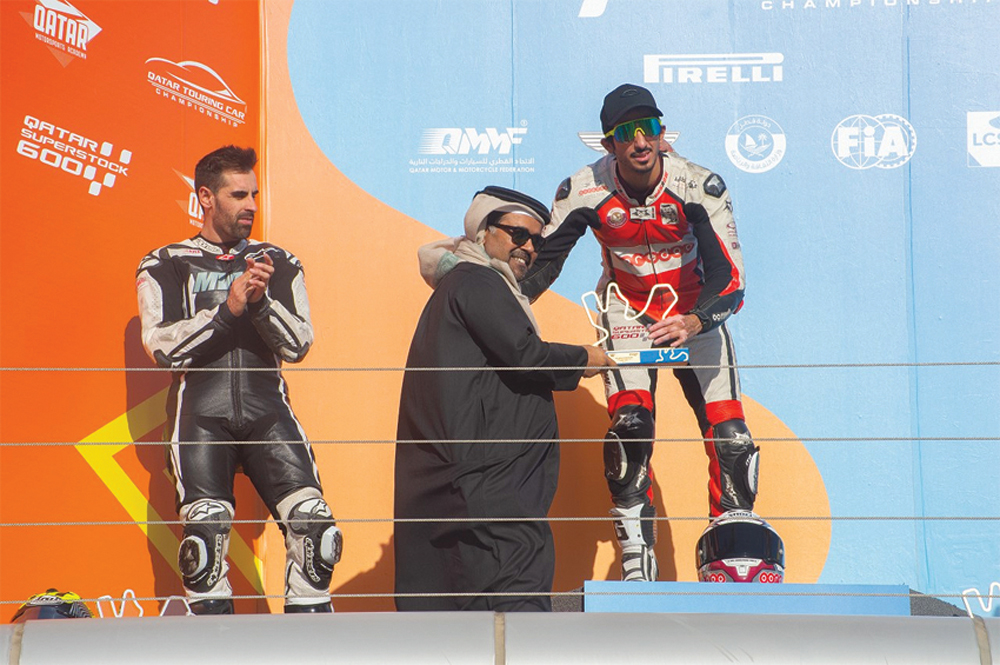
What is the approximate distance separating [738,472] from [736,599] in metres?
0.94

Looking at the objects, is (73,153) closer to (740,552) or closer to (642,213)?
(642,213)

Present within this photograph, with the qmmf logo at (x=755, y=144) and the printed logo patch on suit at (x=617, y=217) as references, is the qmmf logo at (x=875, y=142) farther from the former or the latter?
the printed logo patch on suit at (x=617, y=217)

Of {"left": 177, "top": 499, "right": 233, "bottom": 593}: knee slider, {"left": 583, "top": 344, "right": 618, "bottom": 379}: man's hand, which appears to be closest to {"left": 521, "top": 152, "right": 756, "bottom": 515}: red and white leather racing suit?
{"left": 583, "top": 344, "right": 618, "bottom": 379}: man's hand

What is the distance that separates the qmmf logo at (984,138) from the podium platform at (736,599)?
234 cm

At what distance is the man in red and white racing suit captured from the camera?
4.01 metres

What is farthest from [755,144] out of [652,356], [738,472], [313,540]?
[313,540]

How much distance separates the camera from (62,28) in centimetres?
454

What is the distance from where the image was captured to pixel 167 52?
4844 millimetres

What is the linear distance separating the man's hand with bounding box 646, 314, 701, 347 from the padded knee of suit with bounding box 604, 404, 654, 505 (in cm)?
29

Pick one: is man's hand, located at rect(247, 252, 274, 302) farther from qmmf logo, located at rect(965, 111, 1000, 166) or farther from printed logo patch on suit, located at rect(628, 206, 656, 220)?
qmmf logo, located at rect(965, 111, 1000, 166)

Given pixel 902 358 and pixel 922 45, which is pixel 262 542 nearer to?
pixel 902 358

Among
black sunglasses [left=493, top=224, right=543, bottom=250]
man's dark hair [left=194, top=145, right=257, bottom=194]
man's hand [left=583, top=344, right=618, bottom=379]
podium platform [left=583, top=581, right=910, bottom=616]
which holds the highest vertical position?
man's dark hair [left=194, top=145, right=257, bottom=194]

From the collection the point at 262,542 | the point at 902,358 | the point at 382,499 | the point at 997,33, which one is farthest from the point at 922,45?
the point at 262,542

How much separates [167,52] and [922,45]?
2983mm
